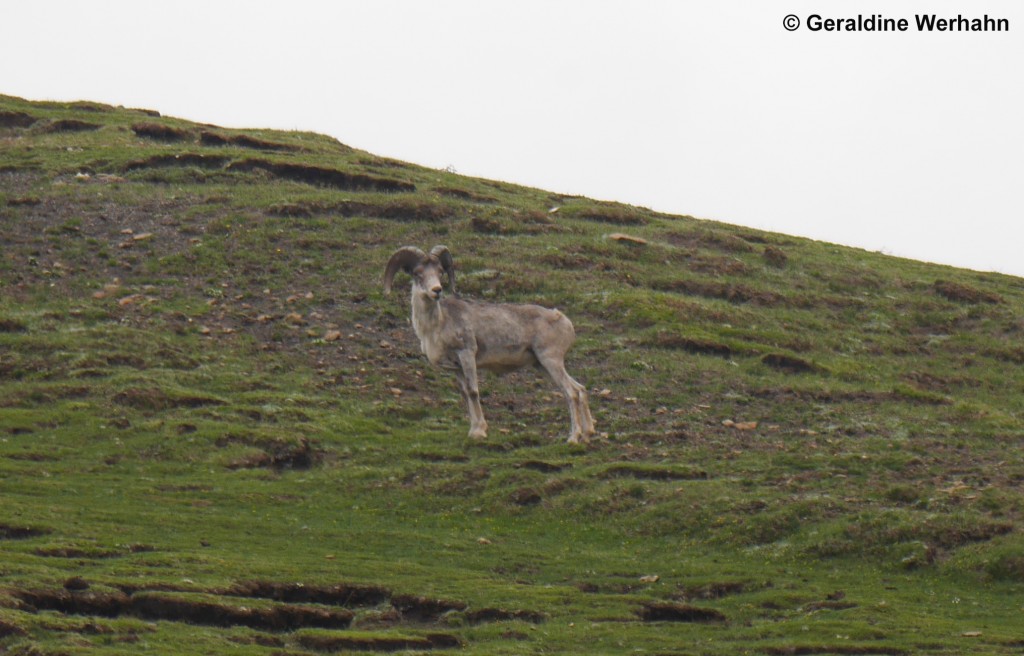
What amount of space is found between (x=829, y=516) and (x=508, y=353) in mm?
9039

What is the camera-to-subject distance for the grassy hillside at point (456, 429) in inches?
747

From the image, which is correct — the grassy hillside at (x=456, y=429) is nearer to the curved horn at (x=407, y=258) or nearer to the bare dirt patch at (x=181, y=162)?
the bare dirt patch at (x=181, y=162)

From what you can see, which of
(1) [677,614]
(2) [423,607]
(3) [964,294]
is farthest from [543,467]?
(3) [964,294]

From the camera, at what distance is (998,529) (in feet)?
78.6

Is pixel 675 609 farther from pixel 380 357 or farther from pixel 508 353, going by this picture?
pixel 380 357

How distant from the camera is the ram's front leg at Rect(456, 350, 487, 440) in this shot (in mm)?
31797

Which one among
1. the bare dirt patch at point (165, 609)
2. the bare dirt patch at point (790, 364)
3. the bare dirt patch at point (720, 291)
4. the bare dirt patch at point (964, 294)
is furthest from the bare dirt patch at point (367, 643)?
the bare dirt patch at point (964, 294)

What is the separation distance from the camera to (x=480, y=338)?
3200cm

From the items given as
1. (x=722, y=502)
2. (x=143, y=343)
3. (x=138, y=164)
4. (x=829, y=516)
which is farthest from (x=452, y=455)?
(x=138, y=164)

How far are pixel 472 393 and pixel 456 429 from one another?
68.0 inches

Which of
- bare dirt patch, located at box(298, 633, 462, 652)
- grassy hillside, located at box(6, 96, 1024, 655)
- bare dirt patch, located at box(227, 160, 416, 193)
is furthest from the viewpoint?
bare dirt patch, located at box(227, 160, 416, 193)

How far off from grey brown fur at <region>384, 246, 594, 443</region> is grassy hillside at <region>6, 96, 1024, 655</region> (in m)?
0.98

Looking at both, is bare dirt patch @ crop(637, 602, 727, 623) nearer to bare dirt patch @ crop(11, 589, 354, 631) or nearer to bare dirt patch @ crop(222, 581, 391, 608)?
bare dirt patch @ crop(222, 581, 391, 608)

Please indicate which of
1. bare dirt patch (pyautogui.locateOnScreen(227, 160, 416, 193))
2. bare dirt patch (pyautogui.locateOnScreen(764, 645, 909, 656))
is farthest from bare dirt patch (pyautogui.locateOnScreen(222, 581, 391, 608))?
bare dirt patch (pyautogui.locateOnScreen(227, 160, 416, 193))
